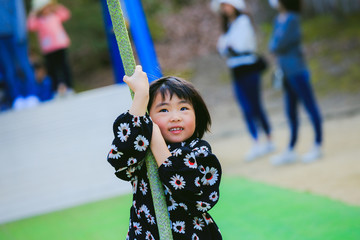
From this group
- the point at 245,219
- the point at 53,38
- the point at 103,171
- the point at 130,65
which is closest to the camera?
the point at 130,65

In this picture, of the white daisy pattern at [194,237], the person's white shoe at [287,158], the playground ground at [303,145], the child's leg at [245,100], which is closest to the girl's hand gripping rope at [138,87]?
the white daisy pattern at [194,237]

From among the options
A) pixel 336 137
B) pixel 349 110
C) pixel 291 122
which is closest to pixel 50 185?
pixel 291 122

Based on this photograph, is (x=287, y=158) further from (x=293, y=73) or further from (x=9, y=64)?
(x=9, y=64)

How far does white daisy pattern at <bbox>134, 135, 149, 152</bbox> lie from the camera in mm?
1603

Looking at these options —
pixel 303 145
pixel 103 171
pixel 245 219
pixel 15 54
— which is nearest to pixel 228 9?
pixel 303 145

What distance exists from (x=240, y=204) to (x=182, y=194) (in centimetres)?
284

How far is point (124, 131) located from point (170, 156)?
0.16 metres

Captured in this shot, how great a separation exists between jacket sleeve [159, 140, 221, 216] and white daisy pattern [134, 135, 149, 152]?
3.1 inches

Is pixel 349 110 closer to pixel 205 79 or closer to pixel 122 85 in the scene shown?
pixel 122 85

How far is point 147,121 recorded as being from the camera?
162cm

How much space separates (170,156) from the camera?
1629 millimetres

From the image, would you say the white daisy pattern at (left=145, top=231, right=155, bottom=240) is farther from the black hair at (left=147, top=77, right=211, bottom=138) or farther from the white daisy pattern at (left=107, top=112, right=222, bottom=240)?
the black hair at (left=147, top=77, right=211, bottom=138)

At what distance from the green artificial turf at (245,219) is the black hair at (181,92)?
1.68 m

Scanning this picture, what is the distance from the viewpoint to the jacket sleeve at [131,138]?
1601 millimetres
